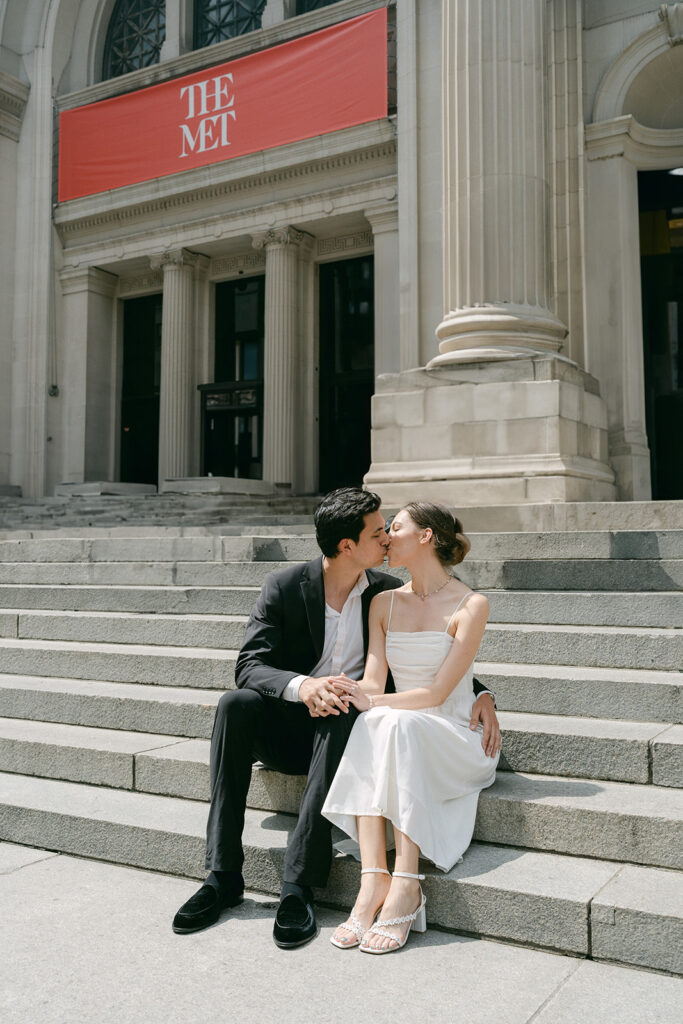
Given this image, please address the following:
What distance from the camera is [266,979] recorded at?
2.83m

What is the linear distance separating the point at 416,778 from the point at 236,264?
1901 centimetres

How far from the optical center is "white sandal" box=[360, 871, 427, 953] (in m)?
2.98

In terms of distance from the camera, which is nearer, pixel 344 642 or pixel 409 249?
pixel 344 642

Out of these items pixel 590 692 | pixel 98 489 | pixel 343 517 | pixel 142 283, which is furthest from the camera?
pixel 142 283

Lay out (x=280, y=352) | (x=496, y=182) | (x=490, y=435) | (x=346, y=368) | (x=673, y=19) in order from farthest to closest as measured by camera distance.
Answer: (x=346, y=368) → (x=280, y=352) → (x=673, y=19) → (x=496, y=182) → (x=490, y=435)

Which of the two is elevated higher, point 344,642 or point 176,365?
point 176,365

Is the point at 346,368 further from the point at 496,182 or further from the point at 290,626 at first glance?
the point at 290,626

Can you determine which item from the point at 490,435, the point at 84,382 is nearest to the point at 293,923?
the point at 490,435

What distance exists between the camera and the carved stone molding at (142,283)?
72.0ft

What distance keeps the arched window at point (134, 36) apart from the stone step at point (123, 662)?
1869 centimetres

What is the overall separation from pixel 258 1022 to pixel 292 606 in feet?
5.50

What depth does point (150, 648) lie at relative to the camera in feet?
19.0

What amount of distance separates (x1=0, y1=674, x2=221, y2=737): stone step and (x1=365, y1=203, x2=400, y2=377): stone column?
12.4m

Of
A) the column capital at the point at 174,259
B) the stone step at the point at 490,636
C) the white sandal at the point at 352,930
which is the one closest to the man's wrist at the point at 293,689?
the white sandal at the point at 352,930
